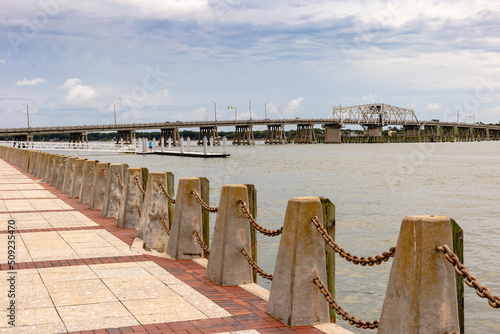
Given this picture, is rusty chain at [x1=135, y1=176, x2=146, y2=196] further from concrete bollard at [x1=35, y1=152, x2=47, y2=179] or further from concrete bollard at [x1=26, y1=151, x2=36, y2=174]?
concrete bollard at [x1=26, y1=151, x2=36, y2=174]

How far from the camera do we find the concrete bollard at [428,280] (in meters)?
4.57

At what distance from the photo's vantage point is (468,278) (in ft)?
13.4

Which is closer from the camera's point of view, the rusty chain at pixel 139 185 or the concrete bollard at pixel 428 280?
the concrete bollard at pixel 428 280

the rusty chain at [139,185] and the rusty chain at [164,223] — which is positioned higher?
the rusty chain at [139,185]

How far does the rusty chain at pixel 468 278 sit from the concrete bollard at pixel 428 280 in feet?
0.35

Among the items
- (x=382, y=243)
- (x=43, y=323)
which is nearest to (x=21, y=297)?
(x=43, y=323)

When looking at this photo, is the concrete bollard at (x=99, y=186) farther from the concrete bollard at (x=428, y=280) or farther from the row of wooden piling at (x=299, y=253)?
the concrete bollard at (x=428, y=280)

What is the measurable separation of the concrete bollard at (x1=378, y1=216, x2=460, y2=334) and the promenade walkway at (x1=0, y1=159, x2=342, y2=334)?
1.61 m

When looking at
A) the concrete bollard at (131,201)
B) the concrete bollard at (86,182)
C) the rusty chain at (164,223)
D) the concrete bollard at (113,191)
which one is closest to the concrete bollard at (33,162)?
the concrete bollard at (86,182)

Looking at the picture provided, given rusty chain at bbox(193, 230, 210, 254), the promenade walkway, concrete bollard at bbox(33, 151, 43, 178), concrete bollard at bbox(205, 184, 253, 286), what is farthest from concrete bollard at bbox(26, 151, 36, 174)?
concrete bollard at bbox(205, 184, 253, 286)

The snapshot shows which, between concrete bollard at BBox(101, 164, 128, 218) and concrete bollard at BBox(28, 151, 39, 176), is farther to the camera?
concrete bollard at BBox(28, 151, 39, 176)

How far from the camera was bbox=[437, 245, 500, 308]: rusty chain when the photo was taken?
4.02 metres

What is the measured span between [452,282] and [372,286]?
28.8ft

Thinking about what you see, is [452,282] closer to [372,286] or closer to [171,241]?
[171,241]
